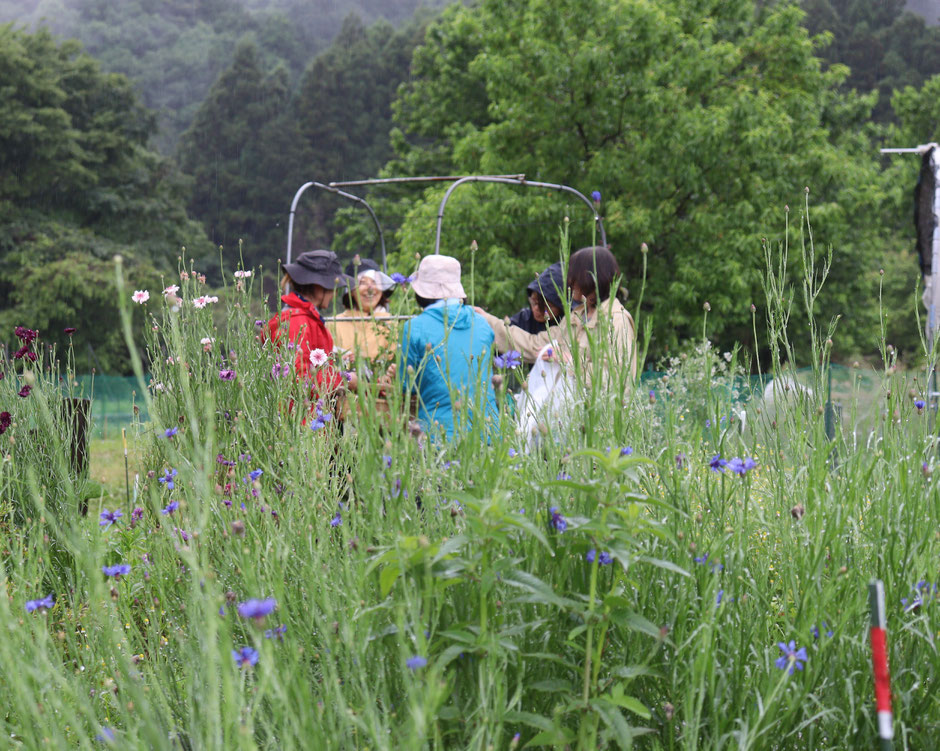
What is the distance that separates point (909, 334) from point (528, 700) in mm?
30895

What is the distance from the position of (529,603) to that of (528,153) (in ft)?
55.7

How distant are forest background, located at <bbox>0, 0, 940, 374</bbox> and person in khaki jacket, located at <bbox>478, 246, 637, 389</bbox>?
0.54 metres

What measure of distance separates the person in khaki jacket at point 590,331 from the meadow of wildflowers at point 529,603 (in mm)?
104

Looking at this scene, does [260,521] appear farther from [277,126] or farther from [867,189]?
[277,126]

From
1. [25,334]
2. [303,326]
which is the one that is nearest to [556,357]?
[303,326]

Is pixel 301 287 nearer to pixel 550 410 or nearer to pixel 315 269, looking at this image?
pixel 315 269

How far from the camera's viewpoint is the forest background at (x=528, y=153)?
655 inches

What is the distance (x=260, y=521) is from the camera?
2.17m

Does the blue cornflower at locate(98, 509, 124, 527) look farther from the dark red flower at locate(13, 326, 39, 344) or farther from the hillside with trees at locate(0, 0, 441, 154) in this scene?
the hillside with trees at locate(0, 0, 441, 154)

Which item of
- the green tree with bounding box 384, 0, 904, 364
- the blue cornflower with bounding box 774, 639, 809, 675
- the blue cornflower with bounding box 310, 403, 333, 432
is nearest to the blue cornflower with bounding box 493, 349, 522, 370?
the blue cornflower with bounding box 310, 403, 333, 432

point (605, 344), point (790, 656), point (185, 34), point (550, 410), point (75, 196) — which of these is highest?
point (185, 34)

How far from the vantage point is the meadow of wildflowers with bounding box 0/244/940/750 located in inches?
54.6

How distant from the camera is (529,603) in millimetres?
1771

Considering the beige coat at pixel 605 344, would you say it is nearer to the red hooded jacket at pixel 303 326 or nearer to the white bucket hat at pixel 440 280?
the white bucket hat at pixel 440 280
